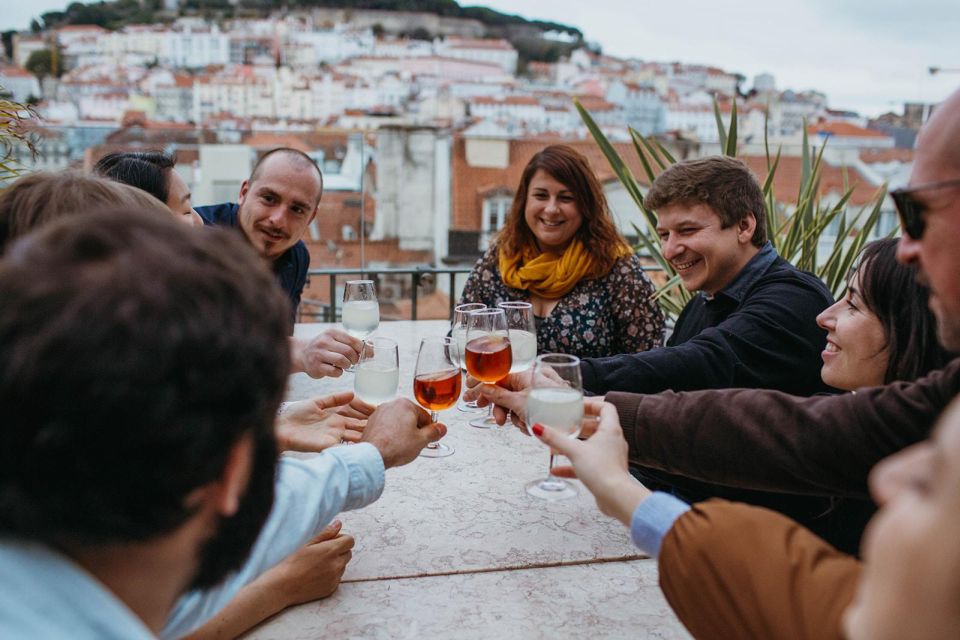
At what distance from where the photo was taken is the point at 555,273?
2863 millimetres

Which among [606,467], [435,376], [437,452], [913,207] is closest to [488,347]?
[435,376]

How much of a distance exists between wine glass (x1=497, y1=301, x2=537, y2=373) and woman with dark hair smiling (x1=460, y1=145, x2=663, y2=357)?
0.82m

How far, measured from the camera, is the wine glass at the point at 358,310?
7.45 ft

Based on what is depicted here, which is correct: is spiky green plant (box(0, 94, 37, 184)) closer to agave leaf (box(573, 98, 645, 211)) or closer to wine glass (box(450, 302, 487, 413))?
wine glass (box(450, 302, 487, 413))

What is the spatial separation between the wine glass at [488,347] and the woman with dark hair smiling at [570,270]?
3.32 feet

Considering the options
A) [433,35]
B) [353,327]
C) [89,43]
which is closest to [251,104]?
[89,43]

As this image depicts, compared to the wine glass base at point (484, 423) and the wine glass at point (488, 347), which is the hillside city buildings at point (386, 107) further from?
the wine glass at point (488, 347)

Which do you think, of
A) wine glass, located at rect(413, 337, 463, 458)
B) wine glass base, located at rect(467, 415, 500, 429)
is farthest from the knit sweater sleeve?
wine glass base, located at rect(467, 415, 500, 429)

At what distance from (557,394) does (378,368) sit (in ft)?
1.53

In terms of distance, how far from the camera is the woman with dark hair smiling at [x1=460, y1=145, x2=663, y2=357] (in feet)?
9.27

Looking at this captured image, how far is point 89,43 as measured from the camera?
196 feet

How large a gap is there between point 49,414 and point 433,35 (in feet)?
248

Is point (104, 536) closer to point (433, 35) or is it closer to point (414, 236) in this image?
point (414, 236)

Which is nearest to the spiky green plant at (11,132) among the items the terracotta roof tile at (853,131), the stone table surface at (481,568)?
the stone table surface at (481,568)
